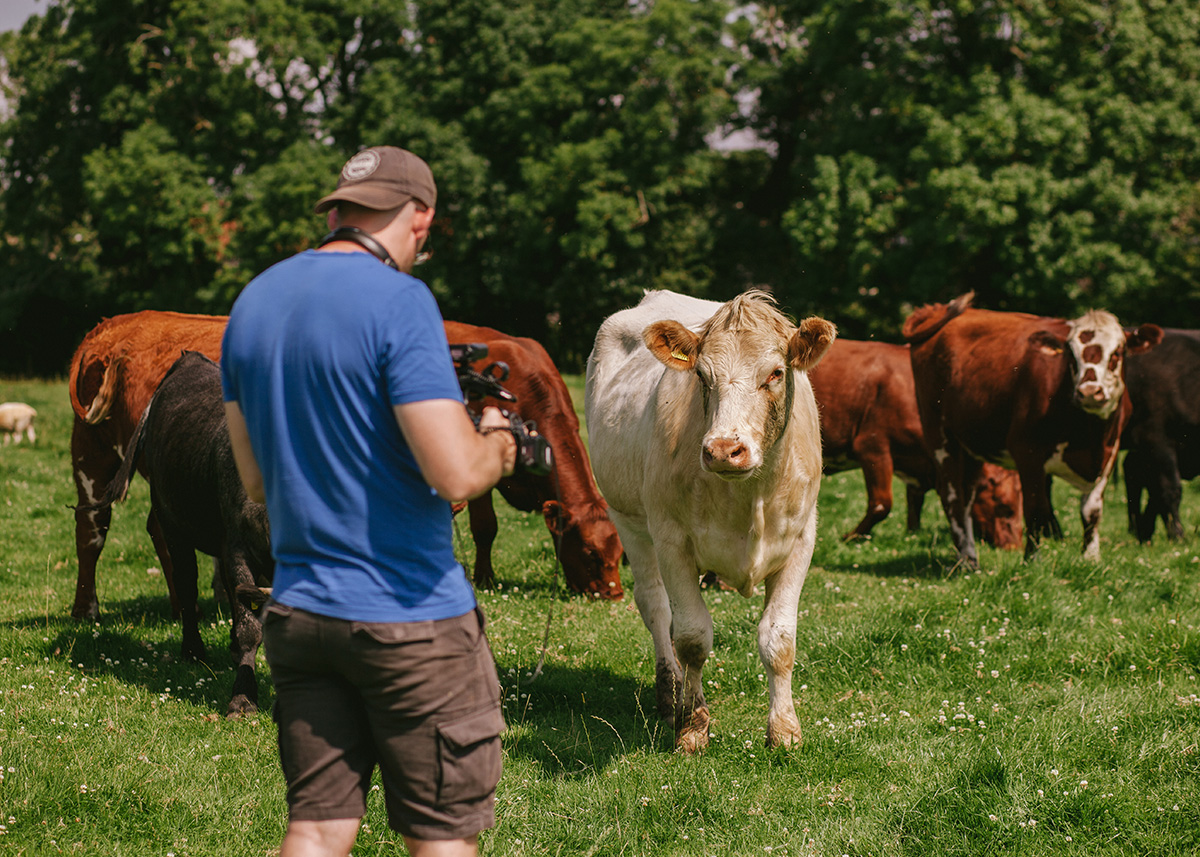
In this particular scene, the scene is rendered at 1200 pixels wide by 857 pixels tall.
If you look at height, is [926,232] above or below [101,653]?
above

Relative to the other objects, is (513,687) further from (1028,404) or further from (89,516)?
(1028,404)

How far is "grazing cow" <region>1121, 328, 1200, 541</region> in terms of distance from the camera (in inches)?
413

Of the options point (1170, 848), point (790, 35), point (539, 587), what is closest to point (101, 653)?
point (539, 587)

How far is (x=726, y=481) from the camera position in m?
4.80

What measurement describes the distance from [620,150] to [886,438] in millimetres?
25150

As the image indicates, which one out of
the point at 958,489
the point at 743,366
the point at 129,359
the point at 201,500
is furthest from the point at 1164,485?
the point at 129,359

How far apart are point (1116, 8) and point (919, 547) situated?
2263 centimetres

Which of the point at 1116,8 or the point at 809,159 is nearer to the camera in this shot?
the point at 1116,8

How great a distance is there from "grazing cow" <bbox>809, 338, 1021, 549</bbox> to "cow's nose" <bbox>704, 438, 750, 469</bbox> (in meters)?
7.13

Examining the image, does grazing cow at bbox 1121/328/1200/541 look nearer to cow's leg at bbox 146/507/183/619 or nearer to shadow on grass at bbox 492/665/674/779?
shadow on grass at bbox 492/665/674/779

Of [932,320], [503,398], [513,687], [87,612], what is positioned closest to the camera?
[503,398]

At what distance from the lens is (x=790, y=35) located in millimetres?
36594

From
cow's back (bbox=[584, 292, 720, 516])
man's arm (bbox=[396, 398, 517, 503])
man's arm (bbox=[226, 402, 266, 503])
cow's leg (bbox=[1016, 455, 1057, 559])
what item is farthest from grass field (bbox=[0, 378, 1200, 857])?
man's arm (bbox=[396, 398, 517, 503])

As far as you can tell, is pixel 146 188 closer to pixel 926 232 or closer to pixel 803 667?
pixel 926 232
